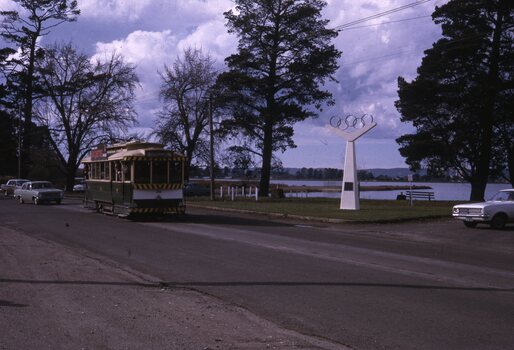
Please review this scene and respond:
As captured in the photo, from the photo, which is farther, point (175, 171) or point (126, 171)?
point (175, 171)

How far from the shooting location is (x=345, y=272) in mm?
12234

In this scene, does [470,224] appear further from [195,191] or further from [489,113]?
[195,191]

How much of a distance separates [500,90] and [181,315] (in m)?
39.9

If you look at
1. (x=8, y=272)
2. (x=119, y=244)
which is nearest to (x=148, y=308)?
(x=8, y=272)

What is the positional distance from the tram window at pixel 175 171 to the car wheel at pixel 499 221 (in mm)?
12514

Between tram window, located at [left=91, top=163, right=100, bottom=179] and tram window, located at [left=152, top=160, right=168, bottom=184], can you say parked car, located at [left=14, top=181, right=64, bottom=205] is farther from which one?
tram window, located at [left=152, top=160, right=168, bottom=184]

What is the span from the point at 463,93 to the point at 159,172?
27.7 meters

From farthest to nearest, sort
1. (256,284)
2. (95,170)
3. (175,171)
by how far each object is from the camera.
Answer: (95,170), (175,171), (256,284)

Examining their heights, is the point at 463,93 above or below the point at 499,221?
above

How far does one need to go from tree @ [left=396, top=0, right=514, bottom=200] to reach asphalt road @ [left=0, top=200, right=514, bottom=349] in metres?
22.9

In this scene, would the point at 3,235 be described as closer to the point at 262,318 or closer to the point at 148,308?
the point at 148,308

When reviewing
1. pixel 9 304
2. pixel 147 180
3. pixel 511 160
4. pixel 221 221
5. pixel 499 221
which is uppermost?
pixel 511 160

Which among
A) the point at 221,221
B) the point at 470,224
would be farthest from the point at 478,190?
the point at 221,221

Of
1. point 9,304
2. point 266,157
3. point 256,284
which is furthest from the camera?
point 266,157
